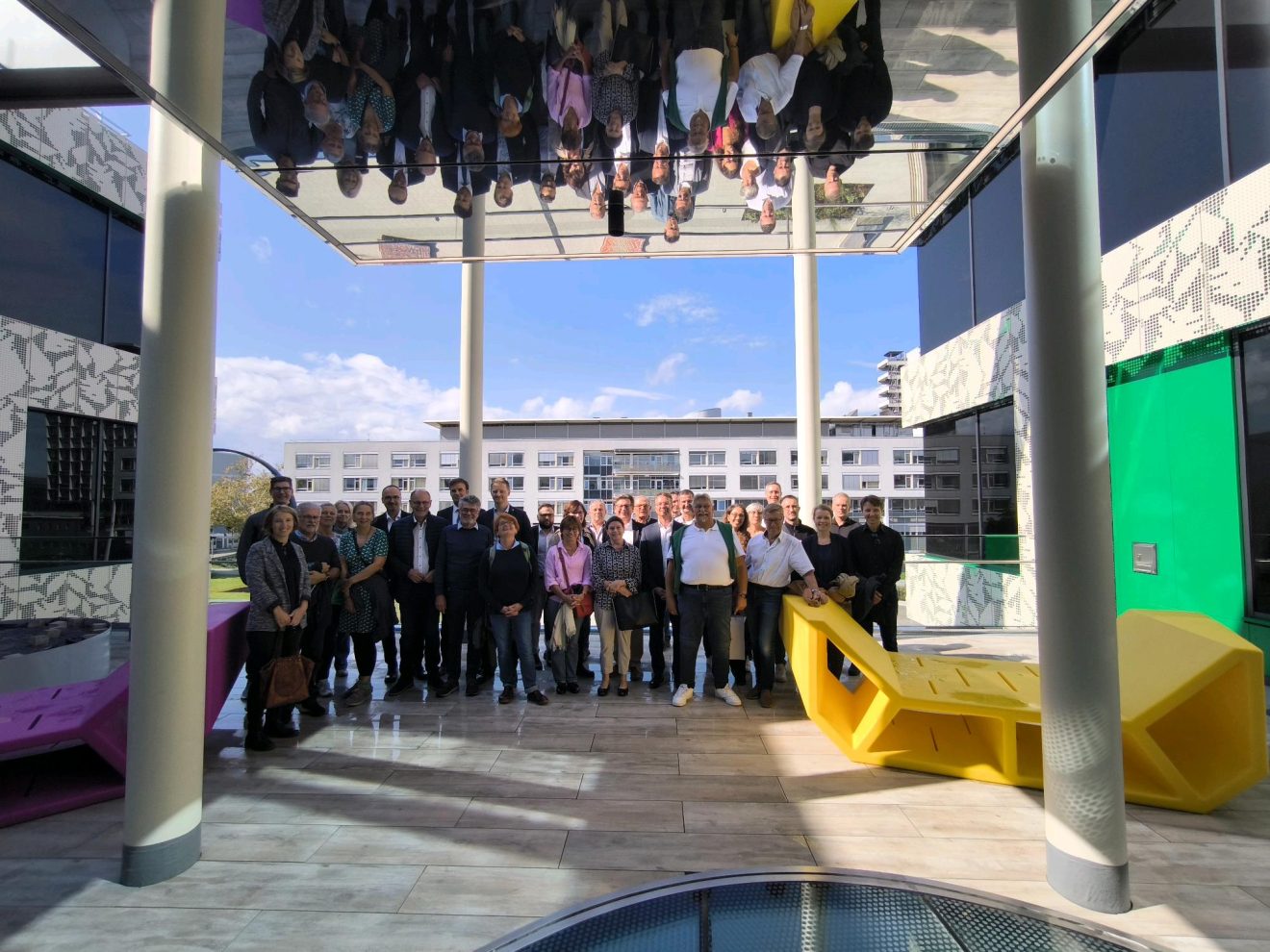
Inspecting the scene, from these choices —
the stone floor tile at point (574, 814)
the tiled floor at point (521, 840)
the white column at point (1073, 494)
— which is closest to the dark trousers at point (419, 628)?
the tiled floor at point (521, 840)

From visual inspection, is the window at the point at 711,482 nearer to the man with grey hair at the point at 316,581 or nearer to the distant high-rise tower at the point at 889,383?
the man with grey hair at the point at 316,581

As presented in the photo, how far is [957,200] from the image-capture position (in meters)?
11.8

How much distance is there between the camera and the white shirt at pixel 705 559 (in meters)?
5.22

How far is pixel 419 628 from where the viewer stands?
5.63 m

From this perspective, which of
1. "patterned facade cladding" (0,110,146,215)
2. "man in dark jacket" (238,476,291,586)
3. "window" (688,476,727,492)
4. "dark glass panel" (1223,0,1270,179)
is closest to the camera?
"man in dark jacket" (238,476,291,586)

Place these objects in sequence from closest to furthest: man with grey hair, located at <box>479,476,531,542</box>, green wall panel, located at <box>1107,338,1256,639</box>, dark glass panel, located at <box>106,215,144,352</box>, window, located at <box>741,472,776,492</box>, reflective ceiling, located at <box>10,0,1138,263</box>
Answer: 1. reflective ceiling, located at <box>10,0,1138,263</box>
2. man with grey hair, located at <box>479,476,531,542</box>
3. green wall panel, located at <box>1107,338,1256,639</box>
4. dark glass panel, located at <box>106,215,144,352</box>
5. window, located at <box>741,472,776,492</box>

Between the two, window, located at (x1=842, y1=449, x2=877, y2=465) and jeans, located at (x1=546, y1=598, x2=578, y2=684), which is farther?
window, located at (x1=842, y1=449, x2=877, y2=465)

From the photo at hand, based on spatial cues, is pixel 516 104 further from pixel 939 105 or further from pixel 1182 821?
pixel 1182 821

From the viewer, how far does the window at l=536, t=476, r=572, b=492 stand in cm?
6469

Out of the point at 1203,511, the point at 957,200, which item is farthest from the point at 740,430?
the point at 1203,511

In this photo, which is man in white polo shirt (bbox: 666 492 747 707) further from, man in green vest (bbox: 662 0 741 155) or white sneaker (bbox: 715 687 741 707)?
man in green vest (bbox: 662 0 741 155)

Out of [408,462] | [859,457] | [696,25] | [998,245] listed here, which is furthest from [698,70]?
[408,462]

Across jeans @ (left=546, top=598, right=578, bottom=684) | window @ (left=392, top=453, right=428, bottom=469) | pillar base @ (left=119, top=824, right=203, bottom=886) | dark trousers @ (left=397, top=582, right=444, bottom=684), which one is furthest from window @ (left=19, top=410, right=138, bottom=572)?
window @ (left=392, top=453, right=428, bottom=469)

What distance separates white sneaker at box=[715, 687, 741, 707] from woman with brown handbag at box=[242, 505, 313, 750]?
10.3 feet
